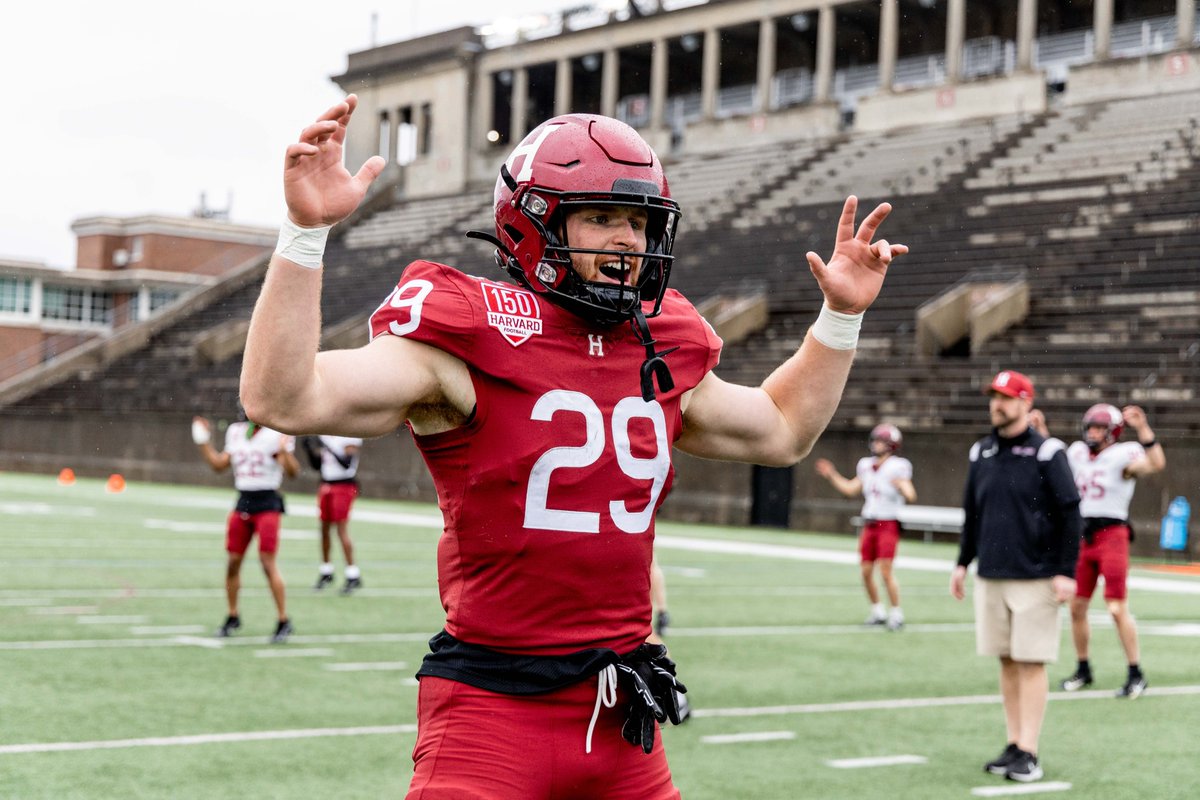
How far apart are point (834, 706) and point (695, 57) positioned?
4347 cm

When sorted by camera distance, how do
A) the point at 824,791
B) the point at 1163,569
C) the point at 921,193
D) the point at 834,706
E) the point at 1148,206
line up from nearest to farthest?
the point at 824,791 → the point at 834,706 → the point at 1163,569 → the point at 1148,206 → the point at 921,193

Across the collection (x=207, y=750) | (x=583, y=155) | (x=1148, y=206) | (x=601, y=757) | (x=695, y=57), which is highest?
(x=695, y=57)

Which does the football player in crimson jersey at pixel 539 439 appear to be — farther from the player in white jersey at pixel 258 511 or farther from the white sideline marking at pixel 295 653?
the player in white jersey at pixel 258 511

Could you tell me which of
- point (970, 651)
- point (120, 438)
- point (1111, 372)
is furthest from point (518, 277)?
point (120, 438)

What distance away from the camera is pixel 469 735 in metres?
2.88

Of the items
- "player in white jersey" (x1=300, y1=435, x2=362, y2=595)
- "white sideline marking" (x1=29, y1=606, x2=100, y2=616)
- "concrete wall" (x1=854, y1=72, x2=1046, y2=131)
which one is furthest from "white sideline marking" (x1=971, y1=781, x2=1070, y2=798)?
"concrete wall" (x1=854, y1=72, x2=1046, y2=131)

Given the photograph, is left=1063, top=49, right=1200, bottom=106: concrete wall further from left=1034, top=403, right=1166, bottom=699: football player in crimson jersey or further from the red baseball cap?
the red baseball cap

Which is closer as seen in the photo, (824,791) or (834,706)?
(824,791)

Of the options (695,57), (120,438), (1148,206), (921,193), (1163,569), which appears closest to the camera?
(1163,569)

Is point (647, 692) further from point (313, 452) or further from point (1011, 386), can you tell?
point (313, 452)

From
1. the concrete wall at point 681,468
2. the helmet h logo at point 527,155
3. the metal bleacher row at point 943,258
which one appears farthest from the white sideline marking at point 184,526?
the helmet h logo at point 527,155

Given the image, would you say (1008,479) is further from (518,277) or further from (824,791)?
(518,277)

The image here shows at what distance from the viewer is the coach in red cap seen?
305 inches

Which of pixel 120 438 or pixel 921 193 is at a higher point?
pixel 921 193
